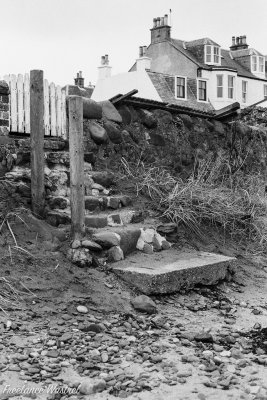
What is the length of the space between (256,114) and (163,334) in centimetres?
858

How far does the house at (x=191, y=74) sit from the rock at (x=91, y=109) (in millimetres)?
20208

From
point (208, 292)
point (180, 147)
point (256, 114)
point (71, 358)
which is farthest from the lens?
point (256, 114)

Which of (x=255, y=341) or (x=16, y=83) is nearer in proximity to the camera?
(x=255, y=341)

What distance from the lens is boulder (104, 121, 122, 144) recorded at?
7.68 metres

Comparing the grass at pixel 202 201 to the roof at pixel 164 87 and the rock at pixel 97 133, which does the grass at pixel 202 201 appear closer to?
the rock at pixel 97 133

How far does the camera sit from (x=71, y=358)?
3.74m

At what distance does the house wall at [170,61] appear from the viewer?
32500mm

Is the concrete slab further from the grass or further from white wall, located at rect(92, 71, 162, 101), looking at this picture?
white wall, located at rect(92, 71, 162, 101)

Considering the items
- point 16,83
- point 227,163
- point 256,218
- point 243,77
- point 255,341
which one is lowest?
point 255,341

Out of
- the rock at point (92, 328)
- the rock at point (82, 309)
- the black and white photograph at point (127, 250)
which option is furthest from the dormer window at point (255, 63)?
the rock at point (92, 328)

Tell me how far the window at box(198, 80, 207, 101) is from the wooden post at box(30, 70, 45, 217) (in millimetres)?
26370

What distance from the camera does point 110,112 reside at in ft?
25.7

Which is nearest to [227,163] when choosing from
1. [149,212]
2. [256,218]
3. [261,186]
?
[261,186]

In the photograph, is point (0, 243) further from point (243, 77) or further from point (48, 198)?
point (243, 77)
